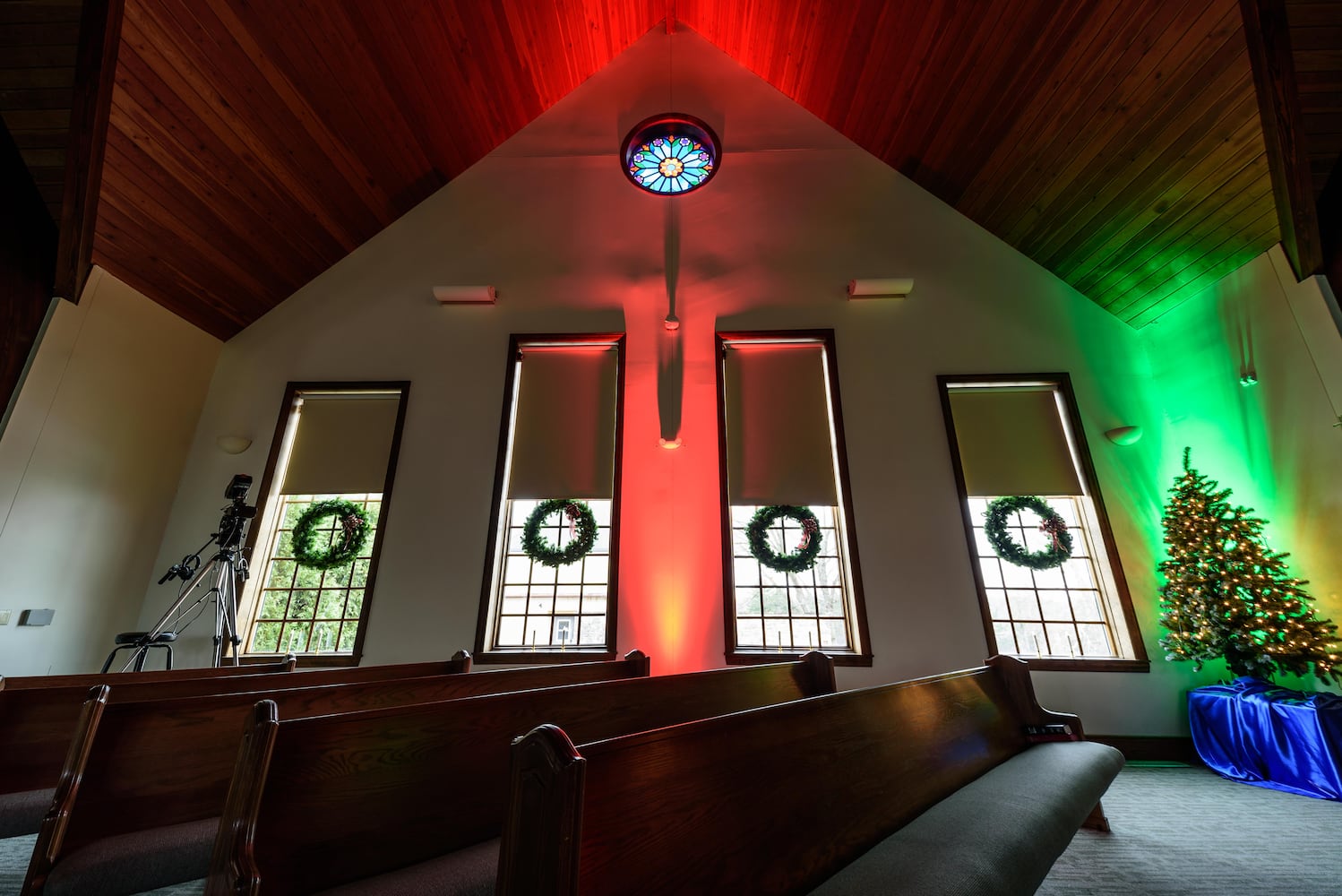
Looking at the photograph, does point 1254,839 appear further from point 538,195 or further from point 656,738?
point 538,195

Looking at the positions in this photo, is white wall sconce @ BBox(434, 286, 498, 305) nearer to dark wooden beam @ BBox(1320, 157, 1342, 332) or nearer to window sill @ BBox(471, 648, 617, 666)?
window sill @ BBox(471, 648, 617, 666)

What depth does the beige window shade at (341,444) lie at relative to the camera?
404 cm

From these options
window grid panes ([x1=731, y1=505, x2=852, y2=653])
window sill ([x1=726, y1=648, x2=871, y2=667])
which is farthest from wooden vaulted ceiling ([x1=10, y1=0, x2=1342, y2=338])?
window sill ([x1=726, y1=648, x2=871, y2=667])

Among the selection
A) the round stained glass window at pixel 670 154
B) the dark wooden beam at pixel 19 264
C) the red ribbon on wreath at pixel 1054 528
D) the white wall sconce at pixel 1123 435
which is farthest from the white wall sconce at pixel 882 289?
the dark wooden beam at pixel 19 264

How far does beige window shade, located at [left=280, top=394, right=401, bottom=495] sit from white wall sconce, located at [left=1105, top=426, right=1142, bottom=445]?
552 cm

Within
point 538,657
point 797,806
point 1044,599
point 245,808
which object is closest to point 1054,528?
point 1044,599

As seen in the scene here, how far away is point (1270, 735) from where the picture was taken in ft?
9.09

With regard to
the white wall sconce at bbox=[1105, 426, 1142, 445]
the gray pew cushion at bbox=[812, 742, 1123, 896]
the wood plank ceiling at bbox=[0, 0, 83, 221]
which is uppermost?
the wood plank ceiling at bbox=[0, 0, 83, 221]

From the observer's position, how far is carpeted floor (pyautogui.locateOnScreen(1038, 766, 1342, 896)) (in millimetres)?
1732

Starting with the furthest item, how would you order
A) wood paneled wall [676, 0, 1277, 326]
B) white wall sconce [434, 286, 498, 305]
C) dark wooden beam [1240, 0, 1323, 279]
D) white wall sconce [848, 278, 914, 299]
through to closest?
1. white wall sconce [434, 286, 498, 305]
2. white wall sconce [848, 278, 914, 299]
3. wood paneled wall [676, 0, 1277, 326]
4. dark wooden beam [1240, 0, 1323, 279]

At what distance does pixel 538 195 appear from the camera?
16.0 feet

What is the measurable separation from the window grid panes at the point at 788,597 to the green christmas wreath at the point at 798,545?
1.6 inches

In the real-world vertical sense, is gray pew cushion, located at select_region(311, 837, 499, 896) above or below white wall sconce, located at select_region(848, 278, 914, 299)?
below

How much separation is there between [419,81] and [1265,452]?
663cm
